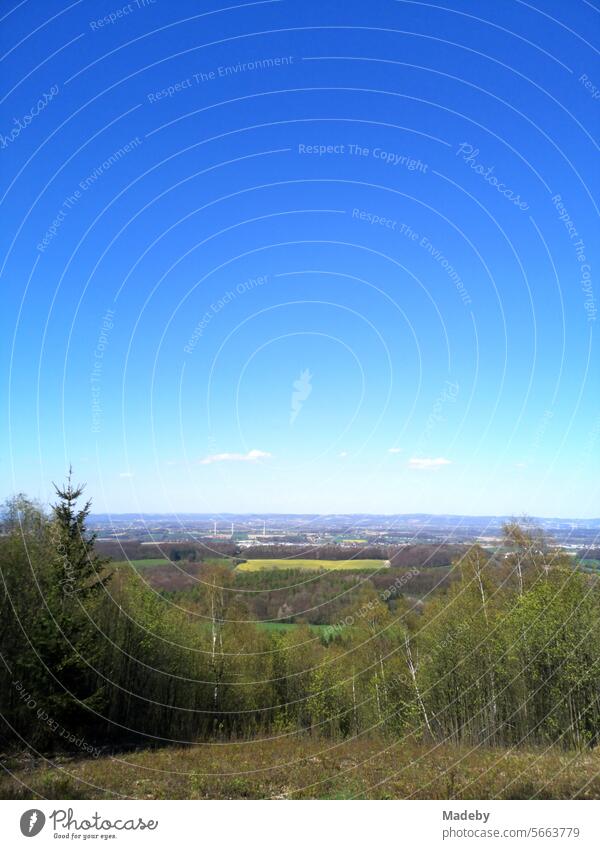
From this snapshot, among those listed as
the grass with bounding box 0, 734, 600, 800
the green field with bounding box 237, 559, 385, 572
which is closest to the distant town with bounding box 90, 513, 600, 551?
the green field with bounding box 237, 559, 385, 572

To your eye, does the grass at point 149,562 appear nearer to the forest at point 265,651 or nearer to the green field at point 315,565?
the forest at point 265,651

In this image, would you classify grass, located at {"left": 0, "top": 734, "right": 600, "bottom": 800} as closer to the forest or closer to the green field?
the forest

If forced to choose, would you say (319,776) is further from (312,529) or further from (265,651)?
(265,651)

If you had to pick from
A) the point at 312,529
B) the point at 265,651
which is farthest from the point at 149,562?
the point at 265,651

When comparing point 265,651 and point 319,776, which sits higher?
point 319,776
